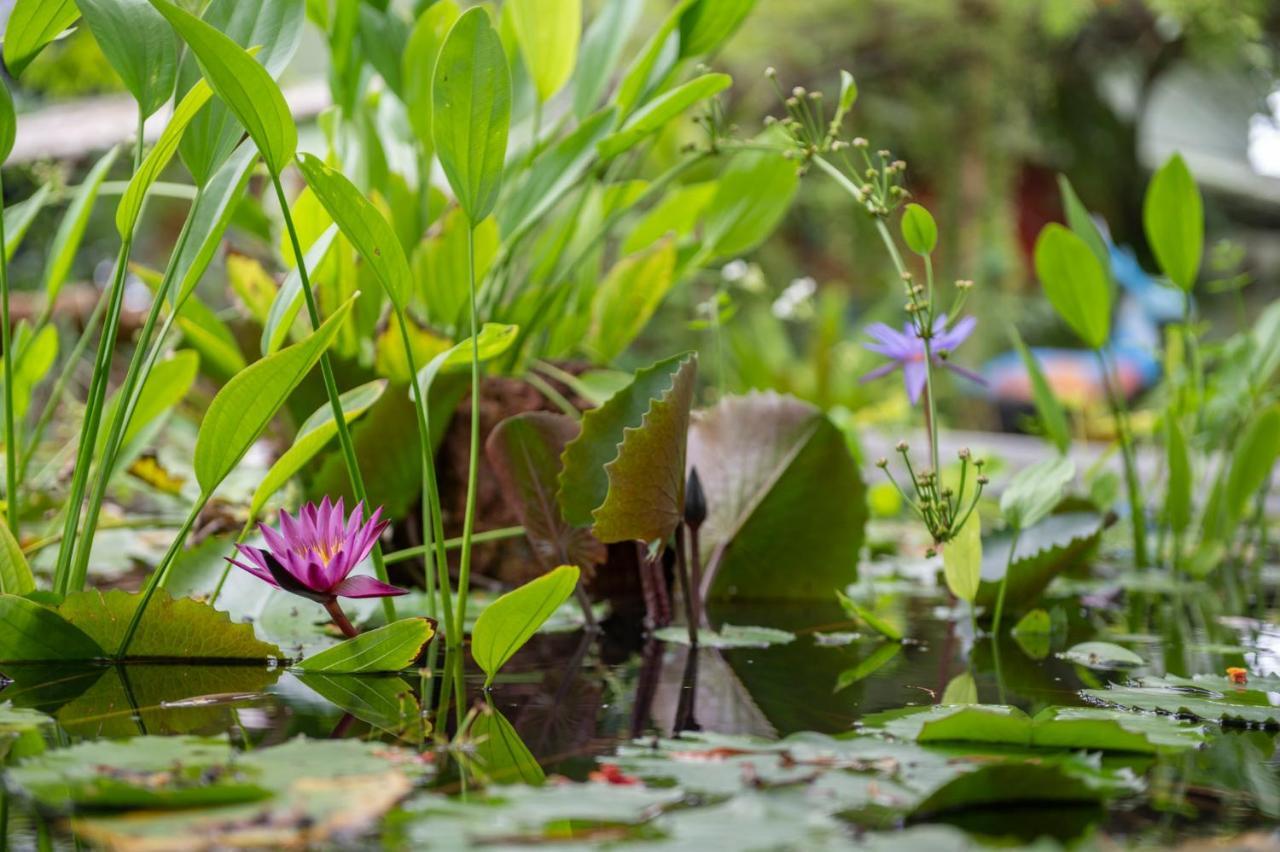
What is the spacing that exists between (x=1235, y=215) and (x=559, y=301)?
7934 mm

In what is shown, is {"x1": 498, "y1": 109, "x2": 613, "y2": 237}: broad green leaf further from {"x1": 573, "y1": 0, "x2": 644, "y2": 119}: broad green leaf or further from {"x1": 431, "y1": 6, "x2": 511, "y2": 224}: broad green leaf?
{"x1": 431, "y1": 6, "x2": 511, "y2": 224}: broad green leaf

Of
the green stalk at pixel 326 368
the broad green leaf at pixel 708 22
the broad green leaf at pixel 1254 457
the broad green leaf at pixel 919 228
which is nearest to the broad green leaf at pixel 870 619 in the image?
the broad green leaf at pixel 919 228

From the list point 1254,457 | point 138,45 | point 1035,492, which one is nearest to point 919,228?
point 1035,492

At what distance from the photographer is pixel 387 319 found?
1.10 metres

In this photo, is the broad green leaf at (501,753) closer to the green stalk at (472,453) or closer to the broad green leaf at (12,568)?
the green stalk at (472,453)

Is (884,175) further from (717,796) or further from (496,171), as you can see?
(717,796)

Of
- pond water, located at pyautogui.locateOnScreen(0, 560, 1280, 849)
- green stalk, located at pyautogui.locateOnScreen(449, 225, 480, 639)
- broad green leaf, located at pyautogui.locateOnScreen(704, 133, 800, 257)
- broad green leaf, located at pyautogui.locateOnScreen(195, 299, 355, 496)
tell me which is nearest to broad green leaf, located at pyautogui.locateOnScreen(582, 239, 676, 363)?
broad green leaf, located at pyautogui.locateOnScreen(704, 133, 800, 257)

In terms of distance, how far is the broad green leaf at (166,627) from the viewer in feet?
2.35

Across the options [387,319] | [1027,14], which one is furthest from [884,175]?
[1027,14]

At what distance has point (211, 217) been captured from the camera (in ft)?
2.43

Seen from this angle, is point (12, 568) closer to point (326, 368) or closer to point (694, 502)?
point (326, 368)

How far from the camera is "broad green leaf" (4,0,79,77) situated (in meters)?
0.67

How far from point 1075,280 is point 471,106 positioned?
0.71 m

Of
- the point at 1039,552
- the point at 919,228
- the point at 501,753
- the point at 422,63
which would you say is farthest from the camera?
the point at 422,63
